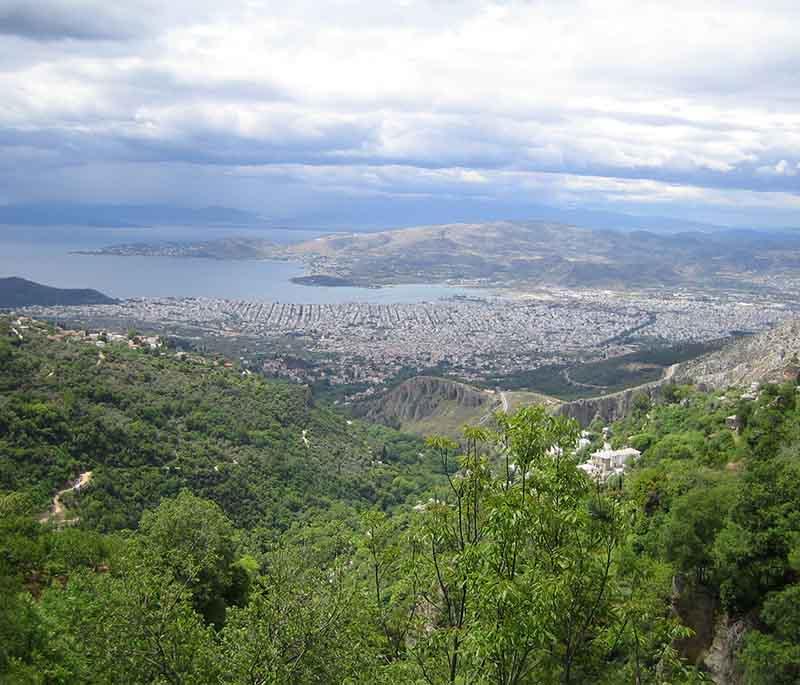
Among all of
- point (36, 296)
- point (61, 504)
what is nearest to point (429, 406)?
point (61, 504)

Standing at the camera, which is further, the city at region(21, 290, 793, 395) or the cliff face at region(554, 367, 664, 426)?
the city at region(21, 290, 793, 395)

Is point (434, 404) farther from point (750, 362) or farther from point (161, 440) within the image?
point (161, 440)

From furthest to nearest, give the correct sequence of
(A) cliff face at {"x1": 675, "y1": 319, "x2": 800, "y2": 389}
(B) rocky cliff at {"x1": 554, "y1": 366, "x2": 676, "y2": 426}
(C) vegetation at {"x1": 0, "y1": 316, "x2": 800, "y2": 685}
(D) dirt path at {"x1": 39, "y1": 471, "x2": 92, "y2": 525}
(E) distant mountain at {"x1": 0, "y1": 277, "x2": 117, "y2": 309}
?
(E) distant mountain at {"x1": 0, "y1": 277, "x2": 117, "y2": 309}, (B) rocky cliff at {"x1": 554, "y1": 366, "x2": 676, "y2": 426}, (A) cliff face at {"x1": 675, "y1": 319, "x2": 800, "y2": 389}, (D) dirt path at {"x1": 39, "y1": 471, "x2": 92, "y2": 525}, (C) vegetation at {"x1": 0, "y1": 316, "x2": 800, "y2": 685}

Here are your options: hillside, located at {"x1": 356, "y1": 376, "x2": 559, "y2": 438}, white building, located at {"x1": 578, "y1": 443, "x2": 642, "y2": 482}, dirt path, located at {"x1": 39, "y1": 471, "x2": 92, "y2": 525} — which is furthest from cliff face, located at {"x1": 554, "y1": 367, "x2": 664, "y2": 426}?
dirt path, located at {"x1": 39, "y1": 471, "x2": 92, "y2": 525}

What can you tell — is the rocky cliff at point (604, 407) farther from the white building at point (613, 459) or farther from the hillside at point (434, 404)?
Answer: the white building at point (613, 459)

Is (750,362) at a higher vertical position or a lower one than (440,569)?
lower

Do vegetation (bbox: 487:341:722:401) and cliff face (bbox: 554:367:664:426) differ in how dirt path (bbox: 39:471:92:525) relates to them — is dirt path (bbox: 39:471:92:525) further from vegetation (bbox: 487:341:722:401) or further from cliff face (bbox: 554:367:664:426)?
vegetation (bbox: 487:341:722:401)
